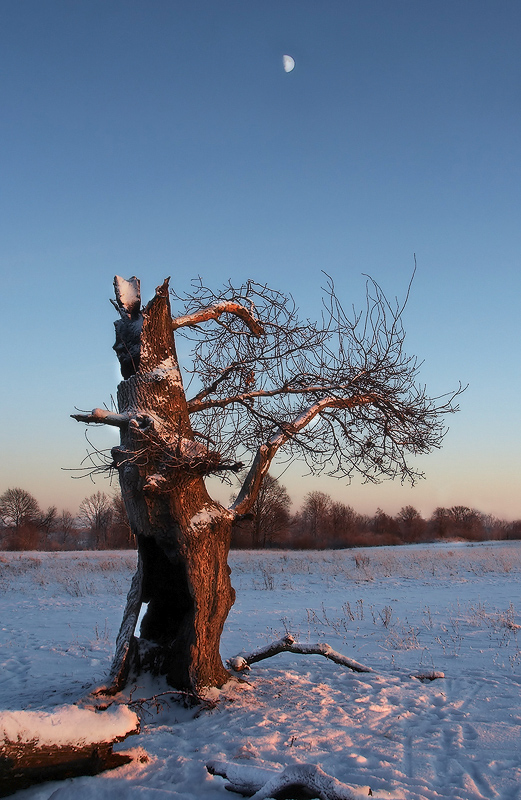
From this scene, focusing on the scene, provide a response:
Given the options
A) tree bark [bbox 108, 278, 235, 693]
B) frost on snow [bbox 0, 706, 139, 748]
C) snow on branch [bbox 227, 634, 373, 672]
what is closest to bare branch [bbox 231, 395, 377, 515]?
tree bark [bbox 108, 278, 235, 693]

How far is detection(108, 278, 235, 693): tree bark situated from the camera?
17.9 ft

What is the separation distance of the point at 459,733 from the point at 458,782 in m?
0.99

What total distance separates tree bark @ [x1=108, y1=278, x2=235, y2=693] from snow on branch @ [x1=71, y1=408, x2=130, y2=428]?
0.03 meters

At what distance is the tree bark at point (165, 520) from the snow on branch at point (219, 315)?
0.29 metres

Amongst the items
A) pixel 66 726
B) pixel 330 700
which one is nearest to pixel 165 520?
pixel 66 726

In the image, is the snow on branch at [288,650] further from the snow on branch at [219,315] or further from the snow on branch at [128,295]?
the snow on branch at [128,295]

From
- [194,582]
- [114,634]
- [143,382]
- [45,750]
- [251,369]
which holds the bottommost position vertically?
[114,634]

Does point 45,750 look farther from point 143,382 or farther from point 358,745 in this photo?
point 143,382

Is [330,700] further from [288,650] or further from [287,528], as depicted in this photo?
[287,528]

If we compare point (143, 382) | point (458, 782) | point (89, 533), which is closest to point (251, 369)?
point (143, 382)

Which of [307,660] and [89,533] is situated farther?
[89,533]

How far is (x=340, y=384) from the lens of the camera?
275 inches

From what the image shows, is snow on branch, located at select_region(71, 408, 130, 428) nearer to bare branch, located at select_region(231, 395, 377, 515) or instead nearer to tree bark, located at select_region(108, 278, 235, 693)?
tree bark, located at select_region(108, 278, 235, 693)

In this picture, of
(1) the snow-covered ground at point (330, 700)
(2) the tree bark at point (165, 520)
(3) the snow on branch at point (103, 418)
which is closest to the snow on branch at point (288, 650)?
(1) the snow-covered ground at point (330, 700)
